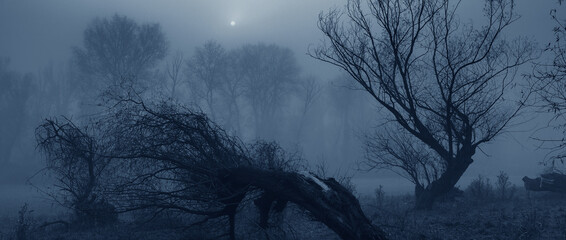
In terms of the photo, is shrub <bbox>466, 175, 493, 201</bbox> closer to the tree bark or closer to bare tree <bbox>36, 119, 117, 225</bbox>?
the tree bark

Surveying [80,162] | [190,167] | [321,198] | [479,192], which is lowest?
[321,198]

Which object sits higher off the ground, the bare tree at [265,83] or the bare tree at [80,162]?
the bare tree at [265,83]

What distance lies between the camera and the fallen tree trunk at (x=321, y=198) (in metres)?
5.49

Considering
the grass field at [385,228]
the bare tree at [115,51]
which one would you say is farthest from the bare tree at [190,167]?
the bare tree at [115,51]

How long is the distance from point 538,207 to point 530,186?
5272mm

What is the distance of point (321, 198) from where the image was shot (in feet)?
19.1

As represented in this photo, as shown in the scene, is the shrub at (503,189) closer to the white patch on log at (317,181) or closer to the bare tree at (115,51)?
the white patch on log at (317,181)

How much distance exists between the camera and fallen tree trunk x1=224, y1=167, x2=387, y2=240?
549 centimetres

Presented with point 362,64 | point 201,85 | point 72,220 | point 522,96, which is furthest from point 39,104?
point 522,96

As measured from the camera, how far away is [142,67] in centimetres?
3541

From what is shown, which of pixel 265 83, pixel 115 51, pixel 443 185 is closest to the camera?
pixel 443 185

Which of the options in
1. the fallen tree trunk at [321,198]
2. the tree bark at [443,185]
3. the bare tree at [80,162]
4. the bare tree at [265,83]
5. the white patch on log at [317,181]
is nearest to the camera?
the fallen tree trunk at [321,198]

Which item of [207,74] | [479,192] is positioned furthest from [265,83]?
[479,192]

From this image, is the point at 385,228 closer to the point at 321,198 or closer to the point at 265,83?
the point at 321,198
